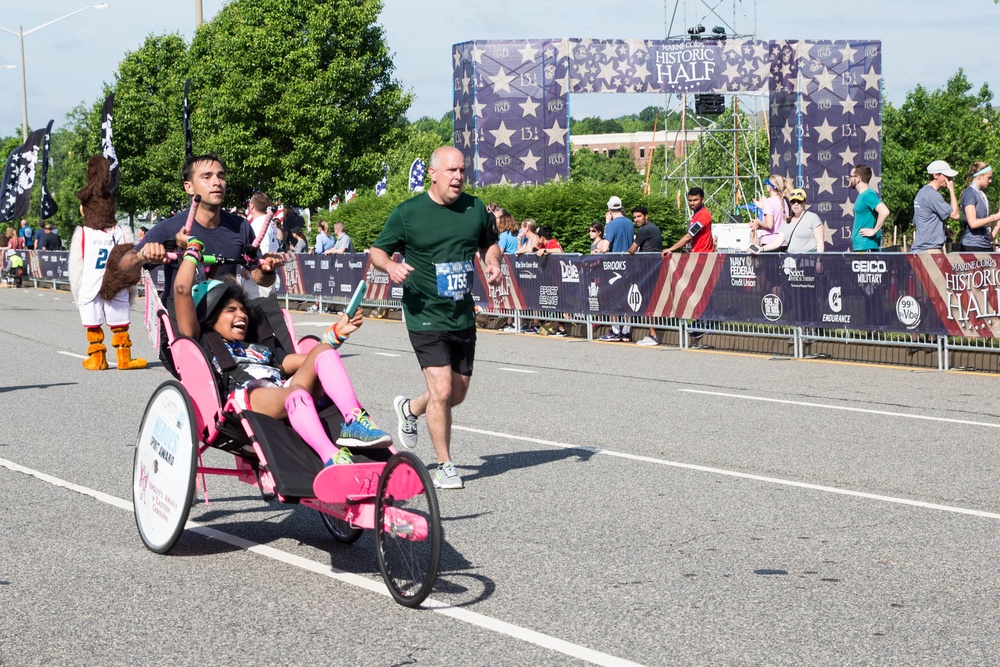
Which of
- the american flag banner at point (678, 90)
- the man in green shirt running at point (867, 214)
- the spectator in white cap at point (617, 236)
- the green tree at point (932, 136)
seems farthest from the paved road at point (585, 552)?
the green tree at point (932, 136)

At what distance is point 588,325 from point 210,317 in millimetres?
13275

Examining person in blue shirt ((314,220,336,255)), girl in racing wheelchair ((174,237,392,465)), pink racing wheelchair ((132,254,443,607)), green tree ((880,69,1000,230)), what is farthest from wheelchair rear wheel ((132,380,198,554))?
green tree ((880,69,1000,230))

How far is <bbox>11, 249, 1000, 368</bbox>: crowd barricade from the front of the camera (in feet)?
46.6

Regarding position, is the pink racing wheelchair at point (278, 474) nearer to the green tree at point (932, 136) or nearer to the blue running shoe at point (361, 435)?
the blue running shoe at point (361, 435)

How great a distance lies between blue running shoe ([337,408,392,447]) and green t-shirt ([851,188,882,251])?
1119cm

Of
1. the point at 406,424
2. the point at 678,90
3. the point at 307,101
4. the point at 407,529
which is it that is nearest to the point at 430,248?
the point at 406,424

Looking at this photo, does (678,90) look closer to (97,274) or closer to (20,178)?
(20,178)

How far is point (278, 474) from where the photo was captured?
576 cm

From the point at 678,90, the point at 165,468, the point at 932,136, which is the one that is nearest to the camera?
the point at 165,468

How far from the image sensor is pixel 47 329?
2281cm

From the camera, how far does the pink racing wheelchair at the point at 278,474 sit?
209 inches

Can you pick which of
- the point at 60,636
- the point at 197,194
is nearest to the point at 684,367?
the point at 197,194

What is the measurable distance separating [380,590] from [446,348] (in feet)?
8.35

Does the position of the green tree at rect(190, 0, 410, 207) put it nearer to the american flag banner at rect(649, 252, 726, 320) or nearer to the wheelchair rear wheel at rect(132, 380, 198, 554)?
the american flag banner at rect(649, 252, 726, 320)
